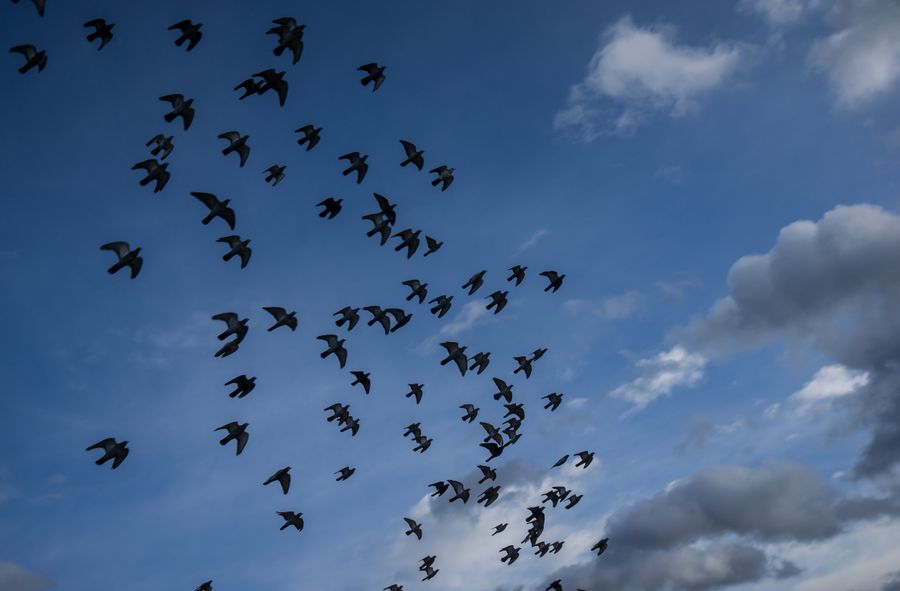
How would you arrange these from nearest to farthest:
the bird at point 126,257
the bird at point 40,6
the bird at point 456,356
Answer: the bird at point 40,6 → the bird at point 126,257 → the bird at point 456,356

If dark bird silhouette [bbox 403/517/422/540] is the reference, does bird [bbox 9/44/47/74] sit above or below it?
above

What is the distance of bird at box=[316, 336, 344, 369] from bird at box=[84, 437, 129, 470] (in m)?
14.5

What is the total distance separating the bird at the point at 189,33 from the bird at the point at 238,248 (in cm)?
1156

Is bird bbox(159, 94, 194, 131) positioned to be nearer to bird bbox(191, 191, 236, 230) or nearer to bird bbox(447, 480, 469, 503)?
bird bbox(191, 191, 236, 230)

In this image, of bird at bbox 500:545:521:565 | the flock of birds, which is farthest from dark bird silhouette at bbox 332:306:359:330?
bird at bbox 500:545:521:565

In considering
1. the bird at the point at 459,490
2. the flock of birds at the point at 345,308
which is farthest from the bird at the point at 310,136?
the bird at the point at 459,490

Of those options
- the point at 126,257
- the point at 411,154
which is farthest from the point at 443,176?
the point at 126,257

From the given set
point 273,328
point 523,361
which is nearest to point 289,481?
point 273,328

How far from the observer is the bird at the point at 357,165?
5125 cm

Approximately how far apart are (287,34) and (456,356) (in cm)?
2742

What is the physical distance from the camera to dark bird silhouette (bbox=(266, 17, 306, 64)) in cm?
4512

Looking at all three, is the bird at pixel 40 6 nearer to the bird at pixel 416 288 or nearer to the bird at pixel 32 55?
the bird at pixel 32 55

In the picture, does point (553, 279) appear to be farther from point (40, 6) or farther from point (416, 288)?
point (40, 6)

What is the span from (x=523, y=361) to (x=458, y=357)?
10.4 m
